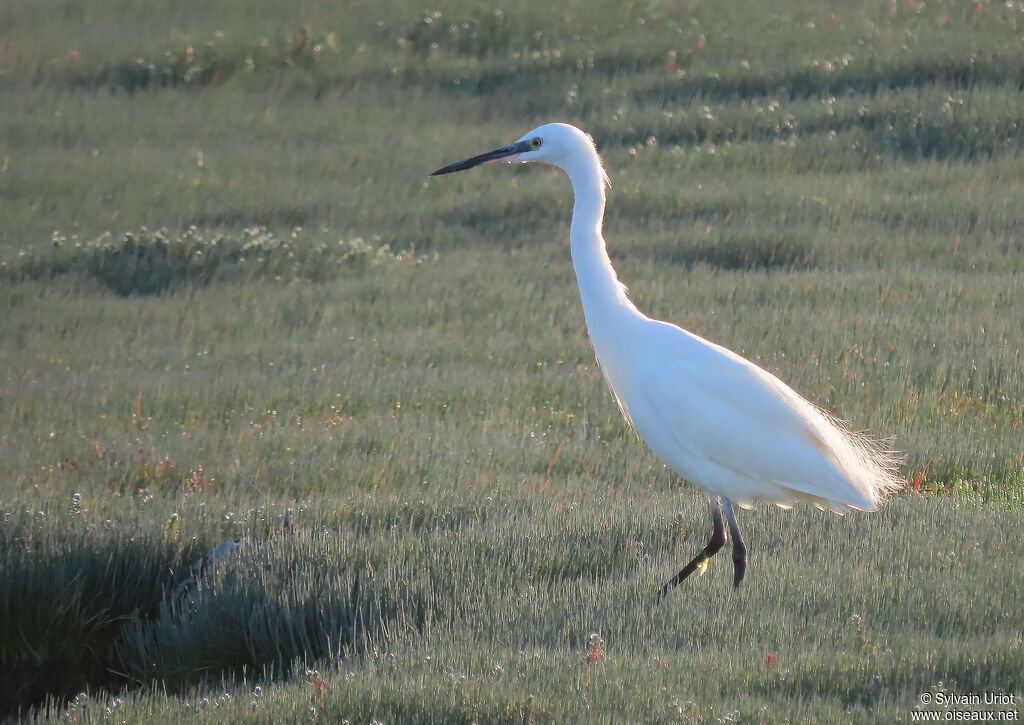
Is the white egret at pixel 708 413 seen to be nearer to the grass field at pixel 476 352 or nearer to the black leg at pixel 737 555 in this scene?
the black leg at pixel 737 555

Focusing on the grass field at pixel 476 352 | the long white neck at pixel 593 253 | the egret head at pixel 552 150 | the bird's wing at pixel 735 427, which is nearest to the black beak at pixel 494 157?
the egret head at pixel 552 150

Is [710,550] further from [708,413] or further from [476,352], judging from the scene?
[476,352]

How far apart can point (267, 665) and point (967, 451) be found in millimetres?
4541

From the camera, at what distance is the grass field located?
15.3ft

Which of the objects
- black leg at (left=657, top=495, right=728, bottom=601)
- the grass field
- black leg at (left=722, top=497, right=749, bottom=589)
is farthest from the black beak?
black leg at (left=722, top=497, right=749, bottom=589)

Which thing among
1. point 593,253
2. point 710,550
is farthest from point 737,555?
point 593,253

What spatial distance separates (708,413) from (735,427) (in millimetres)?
147

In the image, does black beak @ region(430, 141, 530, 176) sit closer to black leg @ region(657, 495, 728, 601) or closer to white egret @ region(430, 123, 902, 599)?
white egret @ region(430, 123, 902, 599)

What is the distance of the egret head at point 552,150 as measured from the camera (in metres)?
6.11

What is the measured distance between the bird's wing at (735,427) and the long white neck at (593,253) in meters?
0.31

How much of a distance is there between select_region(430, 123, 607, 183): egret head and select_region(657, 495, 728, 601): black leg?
74.2 inches

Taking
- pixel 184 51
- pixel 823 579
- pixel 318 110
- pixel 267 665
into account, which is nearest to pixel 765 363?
pixel 823 579

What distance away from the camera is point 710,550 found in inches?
213

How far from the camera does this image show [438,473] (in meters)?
7.41
